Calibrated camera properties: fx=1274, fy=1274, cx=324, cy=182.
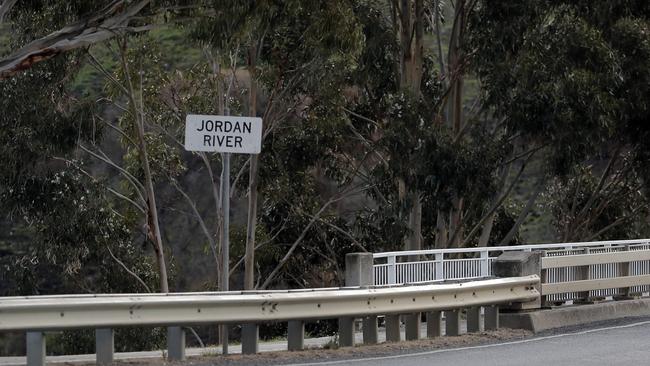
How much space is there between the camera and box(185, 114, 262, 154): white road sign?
12633 mm

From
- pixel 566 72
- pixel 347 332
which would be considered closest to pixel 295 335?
pixel 347 332

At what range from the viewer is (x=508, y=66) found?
24.3 meters

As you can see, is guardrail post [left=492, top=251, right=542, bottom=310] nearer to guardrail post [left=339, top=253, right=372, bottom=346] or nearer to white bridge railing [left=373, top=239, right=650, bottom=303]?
white bridge railing [left=373, top=239, right=650, bottom=303]

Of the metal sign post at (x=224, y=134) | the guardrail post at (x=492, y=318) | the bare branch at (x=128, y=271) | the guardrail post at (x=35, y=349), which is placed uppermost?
the metal sign post at (x=224, y=134)

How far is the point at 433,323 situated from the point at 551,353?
5.65 feet

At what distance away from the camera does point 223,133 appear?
41.9 feet

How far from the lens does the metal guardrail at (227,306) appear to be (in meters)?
10.3

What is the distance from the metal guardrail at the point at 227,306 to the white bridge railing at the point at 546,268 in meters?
0.97

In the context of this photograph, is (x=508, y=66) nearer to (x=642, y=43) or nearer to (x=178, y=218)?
(x=642, y=43)

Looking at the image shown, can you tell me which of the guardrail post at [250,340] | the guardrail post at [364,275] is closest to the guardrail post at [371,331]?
the guardrail post at [364,275]

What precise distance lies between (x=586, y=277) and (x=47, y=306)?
26.1ft

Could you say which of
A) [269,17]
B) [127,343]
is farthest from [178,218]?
[269,17]

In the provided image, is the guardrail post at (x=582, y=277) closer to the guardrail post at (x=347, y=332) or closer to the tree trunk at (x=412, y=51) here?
the guardrail post at (x=347, y=332)

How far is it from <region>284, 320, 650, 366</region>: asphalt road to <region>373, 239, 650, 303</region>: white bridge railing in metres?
1.33
